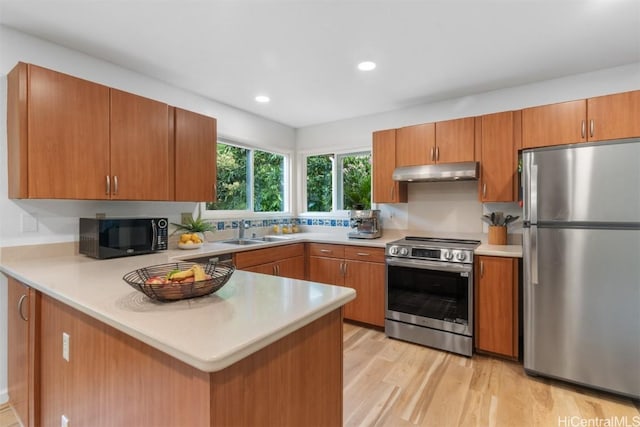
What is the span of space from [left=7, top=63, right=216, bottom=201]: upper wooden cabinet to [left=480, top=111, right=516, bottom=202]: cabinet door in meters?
2.59

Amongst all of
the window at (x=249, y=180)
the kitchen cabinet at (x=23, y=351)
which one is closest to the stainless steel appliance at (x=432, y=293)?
the window at (x=249, y=180)

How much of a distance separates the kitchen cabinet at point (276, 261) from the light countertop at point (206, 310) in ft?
3.99

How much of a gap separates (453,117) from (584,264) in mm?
1834

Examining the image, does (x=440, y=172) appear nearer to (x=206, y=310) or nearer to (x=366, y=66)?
(x=366, y=66)


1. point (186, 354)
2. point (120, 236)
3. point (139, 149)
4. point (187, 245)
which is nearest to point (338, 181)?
point (187, 245)

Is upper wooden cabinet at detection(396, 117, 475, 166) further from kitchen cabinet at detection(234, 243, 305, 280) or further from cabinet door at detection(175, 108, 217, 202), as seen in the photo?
cabinet door at detection(175, 108, 217, 202)

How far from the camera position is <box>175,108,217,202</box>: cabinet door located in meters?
2.54

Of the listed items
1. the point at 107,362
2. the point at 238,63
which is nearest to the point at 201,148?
the point at 238,63

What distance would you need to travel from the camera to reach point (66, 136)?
1.90 metres

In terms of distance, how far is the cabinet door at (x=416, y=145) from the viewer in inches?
121

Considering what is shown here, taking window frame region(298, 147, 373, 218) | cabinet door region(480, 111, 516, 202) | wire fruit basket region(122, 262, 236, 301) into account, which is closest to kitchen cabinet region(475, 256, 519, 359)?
cabinet door region(480, 111, 516, 202)

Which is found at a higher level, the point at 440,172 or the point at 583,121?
the point at 583,121

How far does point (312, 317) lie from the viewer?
102cm

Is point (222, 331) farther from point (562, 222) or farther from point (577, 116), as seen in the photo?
point (577, 116)
